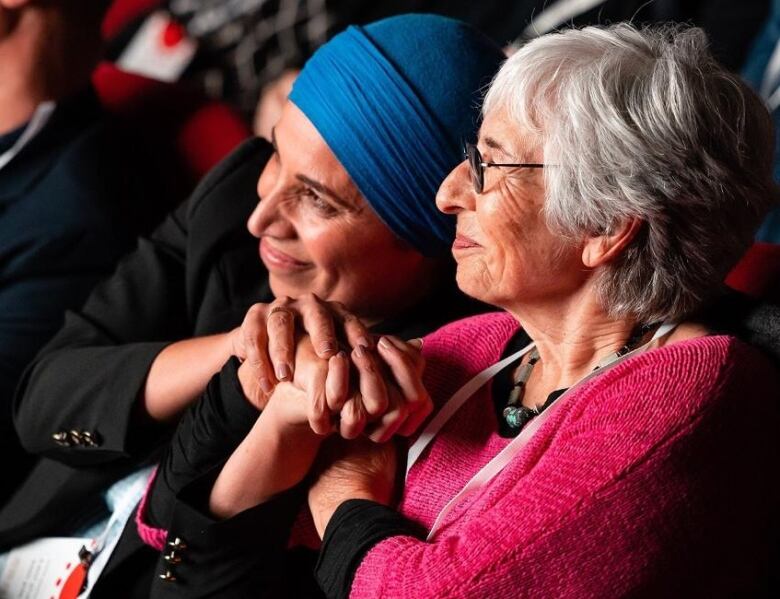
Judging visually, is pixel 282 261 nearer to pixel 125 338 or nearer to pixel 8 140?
pixel 125 338

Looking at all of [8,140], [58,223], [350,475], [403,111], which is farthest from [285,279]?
[8,140]

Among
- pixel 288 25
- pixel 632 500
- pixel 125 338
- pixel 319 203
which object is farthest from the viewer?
pixel 288 25

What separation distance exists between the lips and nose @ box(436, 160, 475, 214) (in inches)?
1.4

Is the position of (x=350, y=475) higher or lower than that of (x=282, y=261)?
lower

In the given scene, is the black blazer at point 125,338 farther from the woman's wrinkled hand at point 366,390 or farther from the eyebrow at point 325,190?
the woman's wrinkled hand at point 366,390

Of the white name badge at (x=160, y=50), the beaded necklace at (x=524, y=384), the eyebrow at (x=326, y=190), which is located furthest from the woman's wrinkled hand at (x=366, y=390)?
the white name badge at (x=160, y=50)

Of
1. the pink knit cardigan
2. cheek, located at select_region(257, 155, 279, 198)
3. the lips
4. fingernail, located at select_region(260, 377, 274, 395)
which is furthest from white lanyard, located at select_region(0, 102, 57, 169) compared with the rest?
the pink knit cardigan

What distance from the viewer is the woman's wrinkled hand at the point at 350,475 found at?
133cm

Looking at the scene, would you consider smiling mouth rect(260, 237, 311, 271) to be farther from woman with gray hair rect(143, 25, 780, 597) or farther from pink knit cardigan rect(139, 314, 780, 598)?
pink knit cardigan rect(139, 314, 780, 598)

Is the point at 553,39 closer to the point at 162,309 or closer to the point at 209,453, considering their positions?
the point at 209,453

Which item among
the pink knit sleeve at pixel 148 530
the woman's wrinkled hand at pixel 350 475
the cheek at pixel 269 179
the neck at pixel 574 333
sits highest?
the cheek at pixel 269 179

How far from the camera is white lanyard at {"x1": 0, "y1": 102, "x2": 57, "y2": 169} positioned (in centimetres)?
219

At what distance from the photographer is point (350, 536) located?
1224 mm

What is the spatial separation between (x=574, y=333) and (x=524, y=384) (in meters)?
0.12
